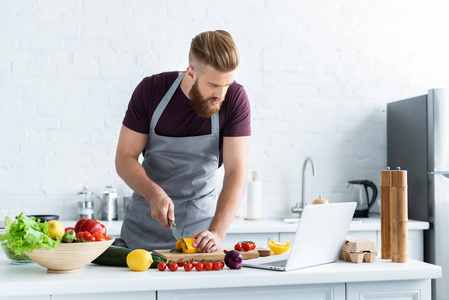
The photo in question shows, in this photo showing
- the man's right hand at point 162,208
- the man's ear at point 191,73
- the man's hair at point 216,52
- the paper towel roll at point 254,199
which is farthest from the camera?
the paper towel roll at point 254,199

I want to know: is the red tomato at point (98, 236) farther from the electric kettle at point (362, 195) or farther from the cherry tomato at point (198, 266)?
the electric kettle at point (362, 195)

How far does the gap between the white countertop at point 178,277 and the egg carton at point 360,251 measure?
4 cm

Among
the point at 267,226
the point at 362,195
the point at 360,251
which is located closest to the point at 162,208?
the point at 360,251

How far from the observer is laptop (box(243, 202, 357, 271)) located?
1812mm

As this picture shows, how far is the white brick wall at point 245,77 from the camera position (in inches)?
153

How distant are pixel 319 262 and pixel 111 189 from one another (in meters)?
2.24

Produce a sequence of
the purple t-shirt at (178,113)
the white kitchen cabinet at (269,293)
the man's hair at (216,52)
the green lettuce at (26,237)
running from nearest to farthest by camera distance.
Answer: the green lettuce at (26,237), the white kitchen cabinet at (269,293), the man's hair at (216,52), the purple t-shirt at (178,113)

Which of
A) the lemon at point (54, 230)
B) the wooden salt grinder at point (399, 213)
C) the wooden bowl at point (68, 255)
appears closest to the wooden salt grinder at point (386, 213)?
the wooden salt grinder at point (399, 213)

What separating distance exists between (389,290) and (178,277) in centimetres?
76

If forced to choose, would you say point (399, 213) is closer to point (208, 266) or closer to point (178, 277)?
point (208, 266)

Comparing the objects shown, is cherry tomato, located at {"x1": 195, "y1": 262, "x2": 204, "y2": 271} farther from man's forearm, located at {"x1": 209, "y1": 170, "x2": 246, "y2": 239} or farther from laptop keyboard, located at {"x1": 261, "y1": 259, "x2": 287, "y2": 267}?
man's forearm, located at {"x1": 209, "y1": 170, "x2": 246, "y2": 239}

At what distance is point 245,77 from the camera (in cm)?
423

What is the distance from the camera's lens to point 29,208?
3.87 metres

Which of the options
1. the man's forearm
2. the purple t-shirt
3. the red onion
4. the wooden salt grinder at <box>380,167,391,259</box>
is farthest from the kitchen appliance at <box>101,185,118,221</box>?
the wooden salt grinder at <box>380,167,391,259</box>
